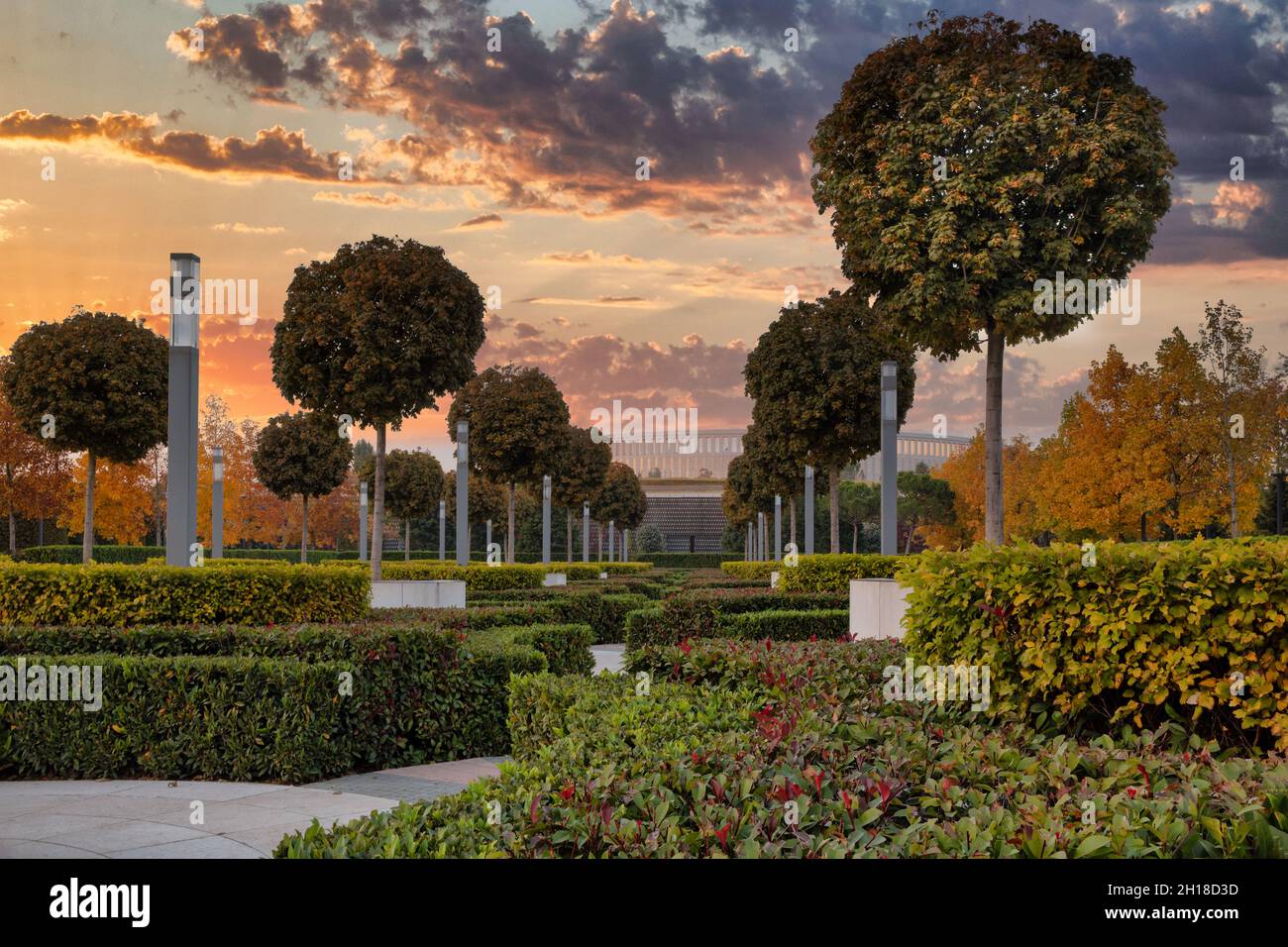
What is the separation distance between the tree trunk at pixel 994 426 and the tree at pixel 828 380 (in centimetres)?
724

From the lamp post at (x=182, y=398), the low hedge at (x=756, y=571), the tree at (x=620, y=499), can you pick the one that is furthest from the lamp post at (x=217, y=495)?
the tree at (x=620, y=499)

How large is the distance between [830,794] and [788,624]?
9051 mm

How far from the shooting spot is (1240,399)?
74.6 ft

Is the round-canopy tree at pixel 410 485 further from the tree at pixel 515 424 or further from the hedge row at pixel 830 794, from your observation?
the hedge row at pixel 830 794

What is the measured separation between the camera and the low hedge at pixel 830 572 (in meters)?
14.1

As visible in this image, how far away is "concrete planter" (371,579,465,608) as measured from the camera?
1366 centimetres

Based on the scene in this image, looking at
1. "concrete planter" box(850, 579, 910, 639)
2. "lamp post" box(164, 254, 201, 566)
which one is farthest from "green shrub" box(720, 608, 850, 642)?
"lamp post" box(164, 254, 201, 566)

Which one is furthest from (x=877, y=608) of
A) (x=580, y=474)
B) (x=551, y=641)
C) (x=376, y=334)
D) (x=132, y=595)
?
(x=580, y=474)

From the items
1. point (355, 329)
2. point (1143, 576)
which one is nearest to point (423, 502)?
point (355, 329)

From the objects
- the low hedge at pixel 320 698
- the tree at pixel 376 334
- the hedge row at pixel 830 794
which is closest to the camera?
the hedge row at pixel 830 794

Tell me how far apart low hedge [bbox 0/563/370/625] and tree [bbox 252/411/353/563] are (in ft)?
68.6

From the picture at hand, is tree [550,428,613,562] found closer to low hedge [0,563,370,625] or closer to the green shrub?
the green shrub
